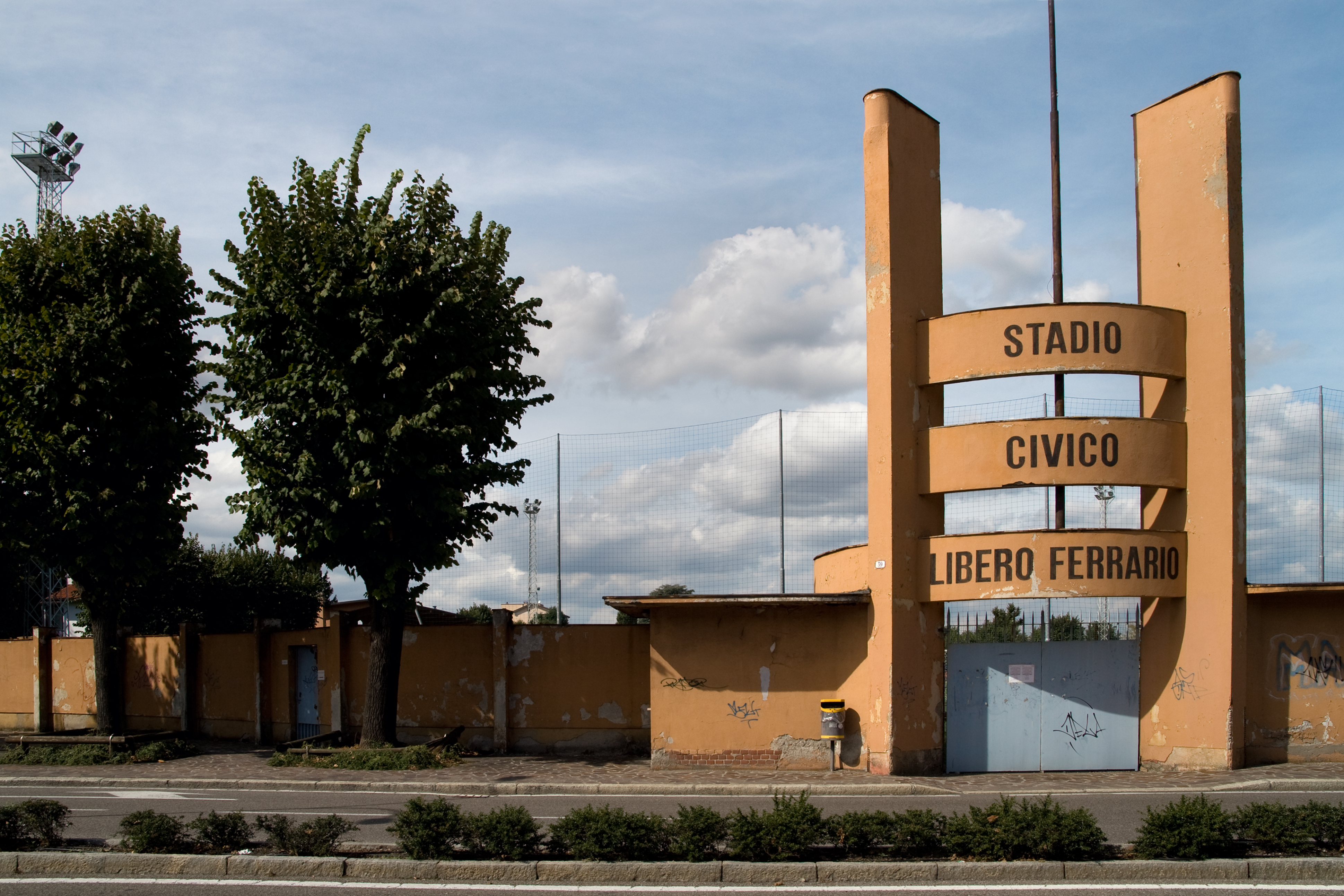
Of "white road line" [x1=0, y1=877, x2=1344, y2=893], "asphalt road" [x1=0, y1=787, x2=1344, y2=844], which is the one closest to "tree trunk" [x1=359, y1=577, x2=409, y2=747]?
"asphalt road" [x1=0, y1=787, x2=1344, y2=844]

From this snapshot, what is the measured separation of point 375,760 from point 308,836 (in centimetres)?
852

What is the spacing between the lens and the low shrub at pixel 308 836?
9352mm

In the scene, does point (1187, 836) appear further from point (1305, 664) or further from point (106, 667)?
point (106, 667)

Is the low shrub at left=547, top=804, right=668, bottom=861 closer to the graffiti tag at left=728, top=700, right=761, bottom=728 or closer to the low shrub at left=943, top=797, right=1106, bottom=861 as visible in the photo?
the low shrub at left=943, top=797, right=1106, bottom=861

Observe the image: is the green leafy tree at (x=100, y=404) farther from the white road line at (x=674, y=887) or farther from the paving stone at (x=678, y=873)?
the paving stone at (x=678, y=873)

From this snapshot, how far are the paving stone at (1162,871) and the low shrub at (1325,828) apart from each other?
34.7 inches

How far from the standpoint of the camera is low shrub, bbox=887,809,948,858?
359 inches

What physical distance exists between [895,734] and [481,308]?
9.99 meters

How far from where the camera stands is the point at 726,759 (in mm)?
17469

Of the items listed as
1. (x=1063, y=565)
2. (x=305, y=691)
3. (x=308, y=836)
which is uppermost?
(x=1063, y=565)

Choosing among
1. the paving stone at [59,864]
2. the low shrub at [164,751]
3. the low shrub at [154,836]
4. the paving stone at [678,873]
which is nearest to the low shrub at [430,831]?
the paving stone at [678,873]

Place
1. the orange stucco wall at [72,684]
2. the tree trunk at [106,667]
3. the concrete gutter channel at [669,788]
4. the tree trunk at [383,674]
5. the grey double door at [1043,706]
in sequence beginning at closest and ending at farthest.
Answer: the concrete gutter channel at [669,788] → the grey double door at [1043,706] → the tree trunk at [383,674] → the tree trunk at [106,667] → the orange stucco wall at [72,684]

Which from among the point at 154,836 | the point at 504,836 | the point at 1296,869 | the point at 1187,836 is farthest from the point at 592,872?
the point at 1296,869

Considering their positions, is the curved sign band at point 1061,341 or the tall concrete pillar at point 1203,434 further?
the curved sign band at point 1061,341
